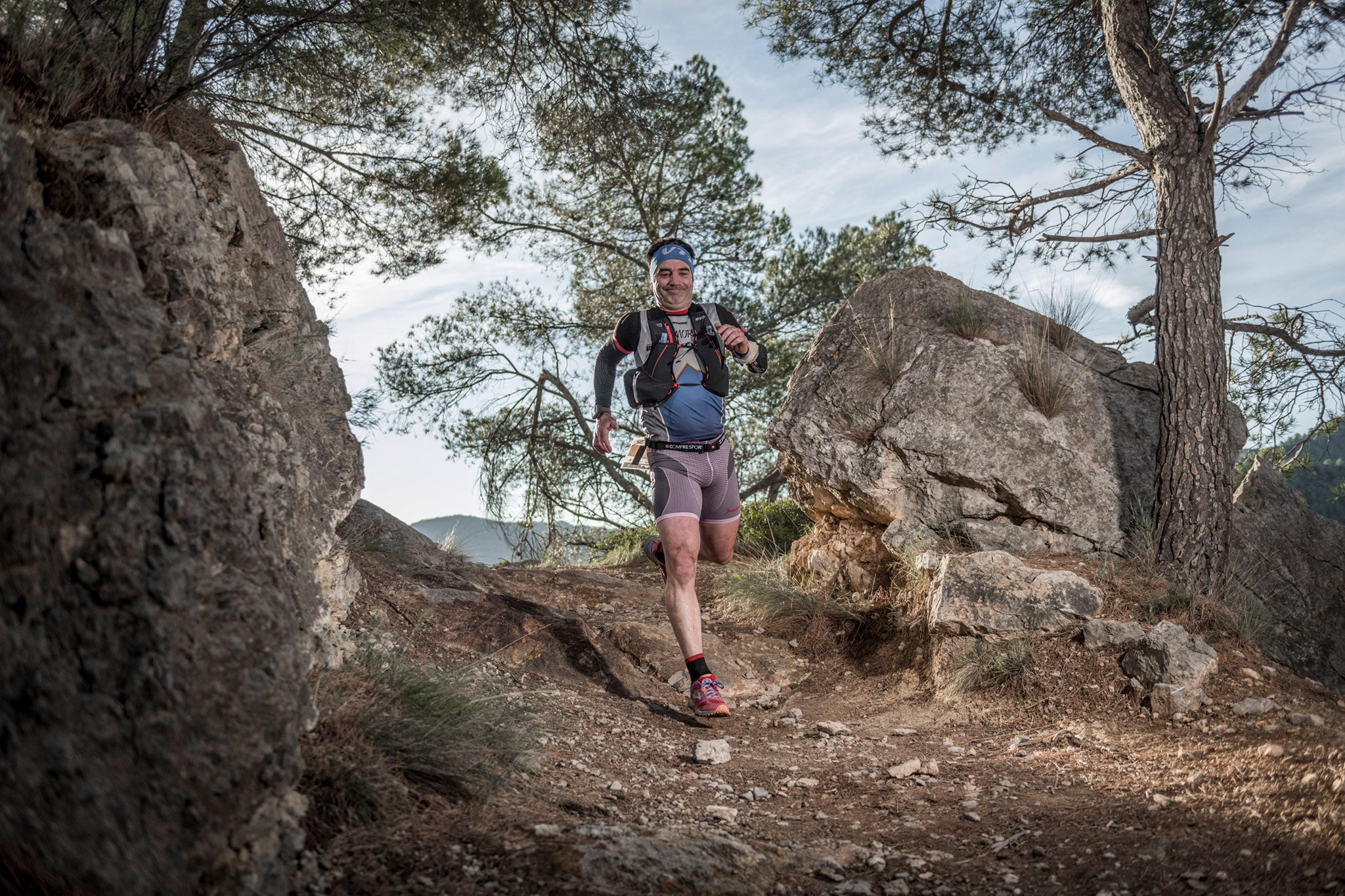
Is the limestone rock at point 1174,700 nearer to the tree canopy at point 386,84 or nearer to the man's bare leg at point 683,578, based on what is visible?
the man's bare leg at point 683,578

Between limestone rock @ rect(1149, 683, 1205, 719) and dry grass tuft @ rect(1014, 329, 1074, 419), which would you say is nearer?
limestone rock @ rect(1149, 683, 1205, 719)

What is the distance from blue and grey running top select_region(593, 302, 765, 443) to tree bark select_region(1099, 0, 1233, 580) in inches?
116

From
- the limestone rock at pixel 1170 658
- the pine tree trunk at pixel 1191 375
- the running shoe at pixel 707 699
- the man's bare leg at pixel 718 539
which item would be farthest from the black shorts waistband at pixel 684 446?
the pine tree trunk at pixel 1191 375

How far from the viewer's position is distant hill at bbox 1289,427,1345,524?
723 centimetres

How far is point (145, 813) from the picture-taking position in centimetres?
178

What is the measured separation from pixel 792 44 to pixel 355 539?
5799mm

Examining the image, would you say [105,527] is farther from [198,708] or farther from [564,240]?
[564,240]

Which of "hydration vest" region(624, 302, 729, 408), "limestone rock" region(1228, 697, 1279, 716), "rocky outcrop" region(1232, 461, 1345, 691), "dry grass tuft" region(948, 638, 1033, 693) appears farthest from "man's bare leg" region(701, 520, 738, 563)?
"rocky outcrop" region(1232, 461, 1345, 691)

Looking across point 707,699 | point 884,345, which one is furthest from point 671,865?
point 884,345

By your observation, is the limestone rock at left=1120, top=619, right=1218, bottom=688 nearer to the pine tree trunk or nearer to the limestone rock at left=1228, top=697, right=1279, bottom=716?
the limestone rock at left=1228, top=697, right=1279, bottom=716

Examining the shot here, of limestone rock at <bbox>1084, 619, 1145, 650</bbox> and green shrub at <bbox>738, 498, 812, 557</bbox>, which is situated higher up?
green shrub at <bbox>738, 498, 812, 557</bbox>

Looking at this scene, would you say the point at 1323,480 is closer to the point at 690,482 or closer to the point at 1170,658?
the point at 1170,658

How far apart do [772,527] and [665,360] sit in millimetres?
4183

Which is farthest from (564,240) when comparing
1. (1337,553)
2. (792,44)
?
(1337,553)
